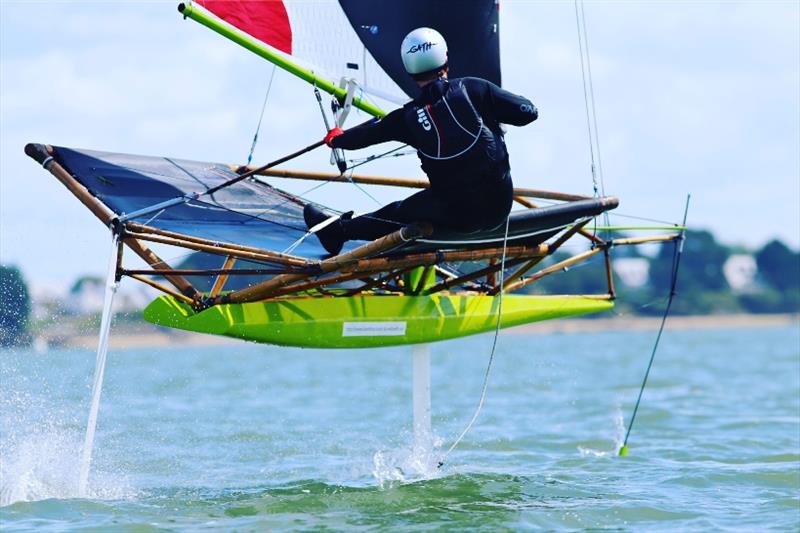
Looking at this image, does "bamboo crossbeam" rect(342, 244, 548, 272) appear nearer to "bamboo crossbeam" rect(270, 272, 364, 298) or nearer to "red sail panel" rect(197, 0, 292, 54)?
"bamboo crossbeam" rect(270, 272, 364, 298)

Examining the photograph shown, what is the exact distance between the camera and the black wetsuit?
Result: 21.5ft

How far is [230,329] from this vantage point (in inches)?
Result: 299

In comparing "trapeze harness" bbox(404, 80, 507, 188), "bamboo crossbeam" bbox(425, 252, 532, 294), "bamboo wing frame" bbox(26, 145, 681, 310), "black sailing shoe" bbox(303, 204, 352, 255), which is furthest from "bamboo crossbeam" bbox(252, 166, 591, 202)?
"trapeze harness" bbox(404, 80, 507, 188)

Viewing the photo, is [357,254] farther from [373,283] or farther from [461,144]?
[373,283]

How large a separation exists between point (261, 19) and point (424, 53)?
4.73 ft

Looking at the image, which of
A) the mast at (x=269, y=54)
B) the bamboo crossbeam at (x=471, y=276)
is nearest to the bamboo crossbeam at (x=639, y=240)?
the bamboo crossbeam at (x=471, y=276)

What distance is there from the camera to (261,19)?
761cm

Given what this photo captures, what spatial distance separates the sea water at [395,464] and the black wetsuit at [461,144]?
1555 millimetres

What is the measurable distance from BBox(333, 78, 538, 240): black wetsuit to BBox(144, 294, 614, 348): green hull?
4.29 feet

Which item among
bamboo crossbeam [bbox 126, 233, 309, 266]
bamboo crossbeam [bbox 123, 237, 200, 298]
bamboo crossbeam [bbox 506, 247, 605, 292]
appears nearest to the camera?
bamboo crossbeam [bbox 126, 233, 309, 266]

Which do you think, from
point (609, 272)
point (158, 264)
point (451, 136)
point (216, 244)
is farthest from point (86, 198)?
point (609, 272)

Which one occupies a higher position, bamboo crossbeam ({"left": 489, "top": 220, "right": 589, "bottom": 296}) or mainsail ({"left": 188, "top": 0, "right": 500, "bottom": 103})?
mainsail ({"left": 188, "top": 0, "right": 500, "bottom": 103})

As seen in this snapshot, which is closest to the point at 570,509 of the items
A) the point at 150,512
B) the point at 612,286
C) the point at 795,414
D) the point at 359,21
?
the point at 150,512

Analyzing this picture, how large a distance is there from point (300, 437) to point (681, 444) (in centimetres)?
307
